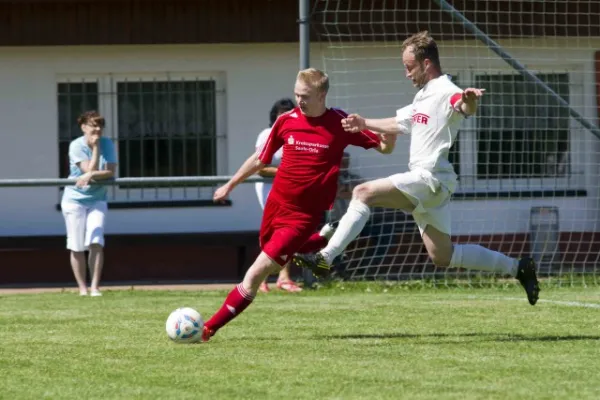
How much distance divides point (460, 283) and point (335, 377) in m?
7.77

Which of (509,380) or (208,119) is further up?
(208,119)

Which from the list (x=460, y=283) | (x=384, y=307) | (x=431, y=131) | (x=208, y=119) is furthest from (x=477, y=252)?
(x=208, y=119)

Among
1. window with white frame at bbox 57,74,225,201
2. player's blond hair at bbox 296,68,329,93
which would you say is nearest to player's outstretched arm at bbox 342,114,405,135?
player's blond hair at bbox 296,68,329,93

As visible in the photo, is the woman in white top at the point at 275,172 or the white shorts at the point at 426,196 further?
the woman in white top at the point at 275,172

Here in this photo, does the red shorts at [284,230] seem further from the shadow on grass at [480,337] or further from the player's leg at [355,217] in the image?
the shadow on grass at [480,337]

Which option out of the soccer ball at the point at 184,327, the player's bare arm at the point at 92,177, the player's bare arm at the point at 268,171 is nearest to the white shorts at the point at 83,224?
the player's bare arm at the point at 92,177

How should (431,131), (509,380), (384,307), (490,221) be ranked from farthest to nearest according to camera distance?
(490,221) → (384,307) → (431,131) → (509,380)

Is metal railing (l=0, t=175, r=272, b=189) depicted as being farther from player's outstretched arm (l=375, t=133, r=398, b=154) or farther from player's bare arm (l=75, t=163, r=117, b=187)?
player's outstretched arm (l=375, t=133, r=398, b=154)

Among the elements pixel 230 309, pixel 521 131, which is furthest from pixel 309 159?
pixel 521 131

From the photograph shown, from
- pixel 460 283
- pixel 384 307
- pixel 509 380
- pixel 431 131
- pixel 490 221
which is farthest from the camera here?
pixel 490 221

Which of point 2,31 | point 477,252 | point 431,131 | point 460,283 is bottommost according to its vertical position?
point 460,283

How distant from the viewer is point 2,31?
663 inches

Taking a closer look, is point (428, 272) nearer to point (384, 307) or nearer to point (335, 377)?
point (384, 307)

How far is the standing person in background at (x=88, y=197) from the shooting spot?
45.7 feet
